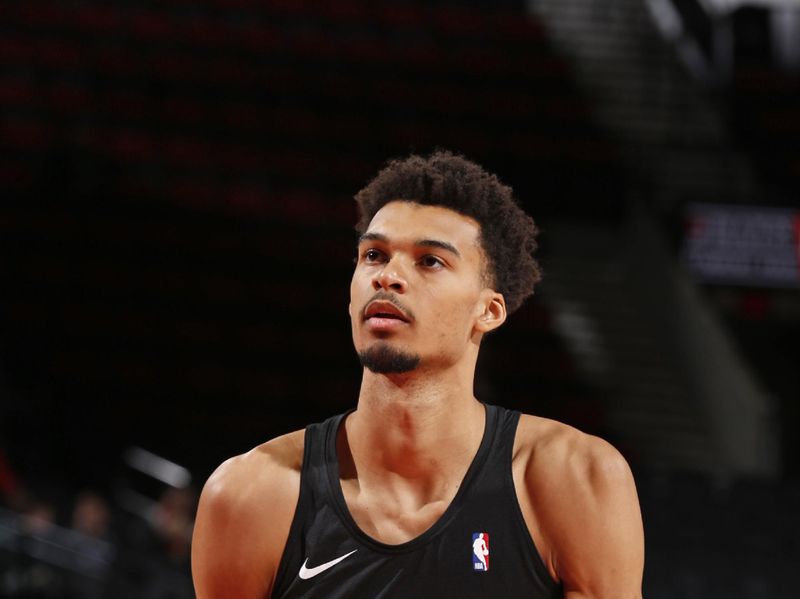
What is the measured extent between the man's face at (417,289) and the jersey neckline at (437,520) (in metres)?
0.19

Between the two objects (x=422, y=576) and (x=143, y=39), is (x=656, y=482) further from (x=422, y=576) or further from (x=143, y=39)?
A: (x=143, y=39)

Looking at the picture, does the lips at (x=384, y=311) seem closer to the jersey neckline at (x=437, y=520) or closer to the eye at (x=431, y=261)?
the eye at (x=431, y=261)

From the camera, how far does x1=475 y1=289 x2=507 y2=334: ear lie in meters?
2.85

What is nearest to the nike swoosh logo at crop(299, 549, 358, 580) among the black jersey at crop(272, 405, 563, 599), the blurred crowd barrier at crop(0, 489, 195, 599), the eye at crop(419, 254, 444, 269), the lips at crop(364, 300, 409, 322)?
the black jersey at crop(272, 405, 563, 599)

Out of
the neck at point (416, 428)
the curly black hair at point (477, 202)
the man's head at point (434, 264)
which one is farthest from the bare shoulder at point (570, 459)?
the curly black hair at point (477, 202)

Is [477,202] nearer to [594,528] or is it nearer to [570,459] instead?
[570,459]

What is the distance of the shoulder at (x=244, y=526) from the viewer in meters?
2.70

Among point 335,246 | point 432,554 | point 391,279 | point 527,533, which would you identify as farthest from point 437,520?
point 335,246

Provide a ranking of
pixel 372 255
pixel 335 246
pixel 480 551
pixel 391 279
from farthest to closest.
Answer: pixel 335 246, pixel 372 255, pixel 391 279, pixel 480 551

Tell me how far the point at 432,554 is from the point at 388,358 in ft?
1.40

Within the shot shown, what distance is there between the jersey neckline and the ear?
0.21 m

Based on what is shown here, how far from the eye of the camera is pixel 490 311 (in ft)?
9.45

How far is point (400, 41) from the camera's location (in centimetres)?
1334

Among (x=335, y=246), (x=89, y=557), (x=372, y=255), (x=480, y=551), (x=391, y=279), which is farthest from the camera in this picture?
(x=335, y=246)
